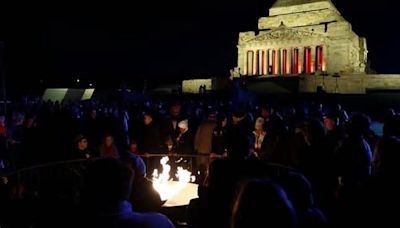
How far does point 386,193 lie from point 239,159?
5.58 feet

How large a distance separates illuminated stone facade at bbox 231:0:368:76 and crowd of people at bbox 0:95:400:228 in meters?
46.8

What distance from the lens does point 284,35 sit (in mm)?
60000

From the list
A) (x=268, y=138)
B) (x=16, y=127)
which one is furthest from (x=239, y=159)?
(x=16, y=127)

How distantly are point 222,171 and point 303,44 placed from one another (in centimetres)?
5729

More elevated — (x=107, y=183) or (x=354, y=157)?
(x=107, y=183)

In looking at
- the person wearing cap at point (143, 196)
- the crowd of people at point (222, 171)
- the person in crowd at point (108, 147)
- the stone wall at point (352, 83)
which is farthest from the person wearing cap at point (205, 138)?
the stone wall at point (352, 83)

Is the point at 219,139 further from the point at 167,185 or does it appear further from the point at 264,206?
the point at 264,206

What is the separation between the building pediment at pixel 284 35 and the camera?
5878cm

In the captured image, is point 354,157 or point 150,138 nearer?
point 354,157

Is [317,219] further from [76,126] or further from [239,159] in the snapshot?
[76,126]

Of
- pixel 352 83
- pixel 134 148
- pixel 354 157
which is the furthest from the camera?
pixel 352 83

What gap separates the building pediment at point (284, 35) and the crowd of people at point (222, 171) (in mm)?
49104

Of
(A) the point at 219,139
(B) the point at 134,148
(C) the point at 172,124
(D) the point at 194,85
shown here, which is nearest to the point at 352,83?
(D) the point at 194,85

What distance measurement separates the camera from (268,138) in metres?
9.06
